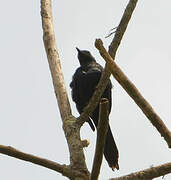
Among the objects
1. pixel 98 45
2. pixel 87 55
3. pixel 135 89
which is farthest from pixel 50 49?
pixel 87 55

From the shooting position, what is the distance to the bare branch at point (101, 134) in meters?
2.54

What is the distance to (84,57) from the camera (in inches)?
331

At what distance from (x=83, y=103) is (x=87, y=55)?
130cm

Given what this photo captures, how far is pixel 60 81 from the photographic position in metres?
4.18

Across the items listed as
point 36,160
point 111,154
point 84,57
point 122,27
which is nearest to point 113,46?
point 122,27

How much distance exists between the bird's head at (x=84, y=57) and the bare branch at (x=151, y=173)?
17.6 ft

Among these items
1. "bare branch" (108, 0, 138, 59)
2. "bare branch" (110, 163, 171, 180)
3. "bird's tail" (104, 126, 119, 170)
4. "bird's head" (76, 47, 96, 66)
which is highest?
"bare branch" (108, 0, 138, 59)

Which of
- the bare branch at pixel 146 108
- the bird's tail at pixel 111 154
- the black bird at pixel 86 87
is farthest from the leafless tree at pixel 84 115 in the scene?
the black bird at pixel 86 87

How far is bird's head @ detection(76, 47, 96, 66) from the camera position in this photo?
830 cm

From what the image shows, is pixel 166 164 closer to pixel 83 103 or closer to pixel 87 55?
pixel 83 103

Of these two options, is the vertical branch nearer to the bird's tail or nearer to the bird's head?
the bird's tail

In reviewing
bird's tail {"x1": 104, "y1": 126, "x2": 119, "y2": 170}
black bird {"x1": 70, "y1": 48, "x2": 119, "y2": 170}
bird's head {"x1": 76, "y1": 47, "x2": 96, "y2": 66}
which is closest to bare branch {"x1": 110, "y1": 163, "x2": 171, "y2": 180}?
bird's tail {"x1": 104, "y1": 126, "x2": 119, "y2": 170}

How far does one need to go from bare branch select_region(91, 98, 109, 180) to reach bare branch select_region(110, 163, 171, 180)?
288 mm

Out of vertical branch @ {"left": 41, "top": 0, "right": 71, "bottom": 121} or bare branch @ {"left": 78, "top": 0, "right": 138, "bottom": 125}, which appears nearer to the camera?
bare branch @ {"left": 78, "top": 0, "right": 138, "bottom": 125}
